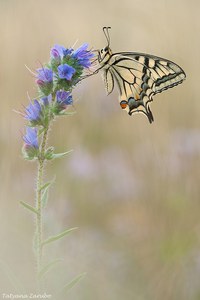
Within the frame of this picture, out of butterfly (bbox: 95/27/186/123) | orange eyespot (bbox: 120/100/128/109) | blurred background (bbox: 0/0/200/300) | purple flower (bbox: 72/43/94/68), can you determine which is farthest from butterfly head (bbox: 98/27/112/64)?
purple flower (bbox: 72/43/94/68)

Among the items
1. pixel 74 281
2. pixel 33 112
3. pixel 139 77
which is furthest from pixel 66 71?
pixel 139 77

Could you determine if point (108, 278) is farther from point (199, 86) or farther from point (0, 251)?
point (199, 86)

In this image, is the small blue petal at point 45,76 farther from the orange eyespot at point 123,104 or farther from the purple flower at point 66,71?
the orange eyespot at point 123,104

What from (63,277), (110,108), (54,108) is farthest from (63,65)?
(110,108)

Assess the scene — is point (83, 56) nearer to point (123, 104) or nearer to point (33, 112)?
point (33, 112)

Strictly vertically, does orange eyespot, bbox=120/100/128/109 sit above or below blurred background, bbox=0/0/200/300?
above

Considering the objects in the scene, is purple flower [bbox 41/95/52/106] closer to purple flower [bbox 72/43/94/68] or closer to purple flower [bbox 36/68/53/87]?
purple flower [bbox 36/68/53/87]

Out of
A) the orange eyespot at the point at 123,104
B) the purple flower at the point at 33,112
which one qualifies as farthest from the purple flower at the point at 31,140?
the orange eyespot at the point at 123,104
